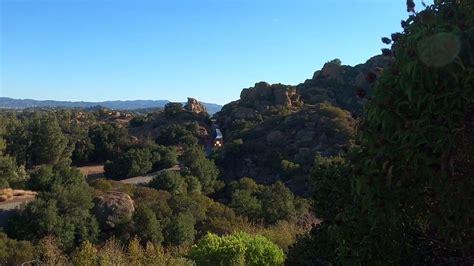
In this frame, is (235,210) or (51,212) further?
(235,210)

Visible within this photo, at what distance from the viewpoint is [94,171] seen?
1558 inches

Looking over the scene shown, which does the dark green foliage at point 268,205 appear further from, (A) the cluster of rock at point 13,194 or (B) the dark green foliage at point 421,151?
(B) the dark green foliage at point 421,151

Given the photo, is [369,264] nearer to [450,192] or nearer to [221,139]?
[450,192]

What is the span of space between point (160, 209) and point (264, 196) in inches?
232

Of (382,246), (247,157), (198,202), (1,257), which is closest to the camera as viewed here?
(382,246)

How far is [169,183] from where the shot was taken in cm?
2823

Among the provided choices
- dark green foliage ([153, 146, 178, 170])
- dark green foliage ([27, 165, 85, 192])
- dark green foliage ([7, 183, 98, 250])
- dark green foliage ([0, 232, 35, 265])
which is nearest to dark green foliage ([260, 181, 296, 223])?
dark green foliage ([7, 183, 98, 250])

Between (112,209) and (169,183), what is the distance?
8.09m

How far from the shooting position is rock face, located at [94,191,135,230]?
1978 cm

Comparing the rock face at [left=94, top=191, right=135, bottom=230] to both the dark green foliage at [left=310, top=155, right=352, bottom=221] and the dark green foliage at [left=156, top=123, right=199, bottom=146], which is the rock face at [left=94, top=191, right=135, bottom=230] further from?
the dark green foliage at [left=156, top=123, right=199, bottom=146]

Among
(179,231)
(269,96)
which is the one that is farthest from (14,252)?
(269,96)

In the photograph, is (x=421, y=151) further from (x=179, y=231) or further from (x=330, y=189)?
(x=179, y=231)

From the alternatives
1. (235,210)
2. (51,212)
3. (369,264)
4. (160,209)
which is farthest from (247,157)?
(369,264)

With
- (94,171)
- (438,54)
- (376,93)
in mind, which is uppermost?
(438,54)
